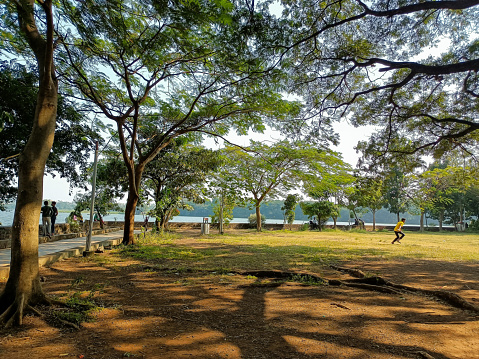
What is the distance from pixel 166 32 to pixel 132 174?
Result: 4.91 m

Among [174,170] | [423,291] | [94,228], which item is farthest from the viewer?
[94,228]

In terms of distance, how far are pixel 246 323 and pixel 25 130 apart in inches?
336

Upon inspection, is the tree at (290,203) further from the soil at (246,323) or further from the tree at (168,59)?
the soil at (246,323)

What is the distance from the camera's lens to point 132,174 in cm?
992

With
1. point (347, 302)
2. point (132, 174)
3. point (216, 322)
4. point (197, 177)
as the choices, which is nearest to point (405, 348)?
point (347, 302)

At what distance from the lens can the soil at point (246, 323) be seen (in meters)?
2.64

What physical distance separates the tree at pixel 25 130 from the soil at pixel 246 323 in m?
4.82

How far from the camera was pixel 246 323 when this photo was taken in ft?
11.0

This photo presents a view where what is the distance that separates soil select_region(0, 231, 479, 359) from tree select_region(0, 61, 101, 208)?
15.8 feet

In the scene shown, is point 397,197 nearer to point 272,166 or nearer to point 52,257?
point 272,166

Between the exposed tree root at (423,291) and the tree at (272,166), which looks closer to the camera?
the exposed tree root at (423,291)

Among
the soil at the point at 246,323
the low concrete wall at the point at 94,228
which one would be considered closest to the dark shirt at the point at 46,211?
the low concrete wall at the point at 94,228

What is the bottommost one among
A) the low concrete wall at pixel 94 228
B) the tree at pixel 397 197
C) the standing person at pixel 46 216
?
the low concrete wall at pixel 94 228

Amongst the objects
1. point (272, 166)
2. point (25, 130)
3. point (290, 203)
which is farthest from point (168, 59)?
point (290, 203)
